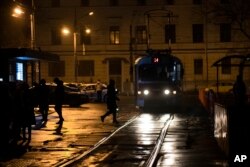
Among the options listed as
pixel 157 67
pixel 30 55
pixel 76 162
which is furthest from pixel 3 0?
pixel 76 162

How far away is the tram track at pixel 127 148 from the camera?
15.6m

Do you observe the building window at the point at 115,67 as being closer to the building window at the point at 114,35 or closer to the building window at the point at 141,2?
the building window at the point at 114,35

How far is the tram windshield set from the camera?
37344mm

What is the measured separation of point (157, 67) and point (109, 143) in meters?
17.9

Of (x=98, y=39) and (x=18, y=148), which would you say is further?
(x=98, y=39)

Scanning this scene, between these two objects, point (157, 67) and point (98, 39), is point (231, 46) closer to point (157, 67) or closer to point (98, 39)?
point (98, 39)

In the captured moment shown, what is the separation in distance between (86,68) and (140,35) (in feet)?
24.3

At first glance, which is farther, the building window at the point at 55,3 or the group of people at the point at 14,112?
the building window at the point at 55,3

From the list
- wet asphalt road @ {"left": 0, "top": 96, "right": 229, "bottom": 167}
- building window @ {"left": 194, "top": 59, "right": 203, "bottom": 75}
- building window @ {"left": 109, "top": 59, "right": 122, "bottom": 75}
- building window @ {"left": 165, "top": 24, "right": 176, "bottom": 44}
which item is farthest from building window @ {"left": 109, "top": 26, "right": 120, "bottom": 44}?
wet asphalt road @ {"left": 0, "top": 96, "right": 229, "bottom": 167}

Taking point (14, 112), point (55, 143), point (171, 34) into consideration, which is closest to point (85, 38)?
point (171, 34)

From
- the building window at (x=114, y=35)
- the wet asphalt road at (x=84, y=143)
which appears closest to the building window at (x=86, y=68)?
the building window at (x=114, y=35)

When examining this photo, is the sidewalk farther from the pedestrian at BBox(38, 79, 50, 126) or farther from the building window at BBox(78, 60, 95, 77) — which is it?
the building window at BBox(78, 60, 95, 77)

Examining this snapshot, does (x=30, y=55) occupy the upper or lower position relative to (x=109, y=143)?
upper

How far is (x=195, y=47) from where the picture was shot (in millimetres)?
74625
